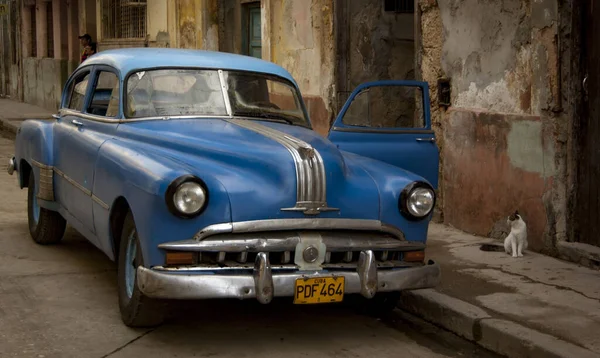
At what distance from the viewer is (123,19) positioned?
22359 mm

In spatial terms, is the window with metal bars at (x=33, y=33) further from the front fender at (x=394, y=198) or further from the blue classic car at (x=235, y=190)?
the front fender at (x=394, y=198)

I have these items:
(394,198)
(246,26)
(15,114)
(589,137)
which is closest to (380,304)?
(394,198)

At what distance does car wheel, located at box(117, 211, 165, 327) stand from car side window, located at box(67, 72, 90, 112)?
6.63 ft

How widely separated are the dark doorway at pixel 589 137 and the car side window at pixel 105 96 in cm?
341

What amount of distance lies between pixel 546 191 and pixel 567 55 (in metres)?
1.05

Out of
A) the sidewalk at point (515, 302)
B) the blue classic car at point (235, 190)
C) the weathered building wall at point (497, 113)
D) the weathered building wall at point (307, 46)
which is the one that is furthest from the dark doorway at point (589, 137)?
the weathered building wall at point (307, 46)

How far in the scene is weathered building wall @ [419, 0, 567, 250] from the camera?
813cm

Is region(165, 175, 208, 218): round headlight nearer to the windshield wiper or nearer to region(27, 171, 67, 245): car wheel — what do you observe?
the windshield wiper

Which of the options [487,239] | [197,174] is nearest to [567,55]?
[487,239]

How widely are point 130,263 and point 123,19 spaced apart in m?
17.0

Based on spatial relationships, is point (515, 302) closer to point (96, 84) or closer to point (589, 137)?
point (589, 137)

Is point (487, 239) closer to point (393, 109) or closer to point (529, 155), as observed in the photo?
point (529, 155)

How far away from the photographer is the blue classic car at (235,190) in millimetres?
5438

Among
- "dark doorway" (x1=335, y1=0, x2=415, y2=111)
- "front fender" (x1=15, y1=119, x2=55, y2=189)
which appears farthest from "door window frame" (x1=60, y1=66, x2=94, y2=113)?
"dark doorway" (x1=335, y1=0, x2=415, y2=111)
